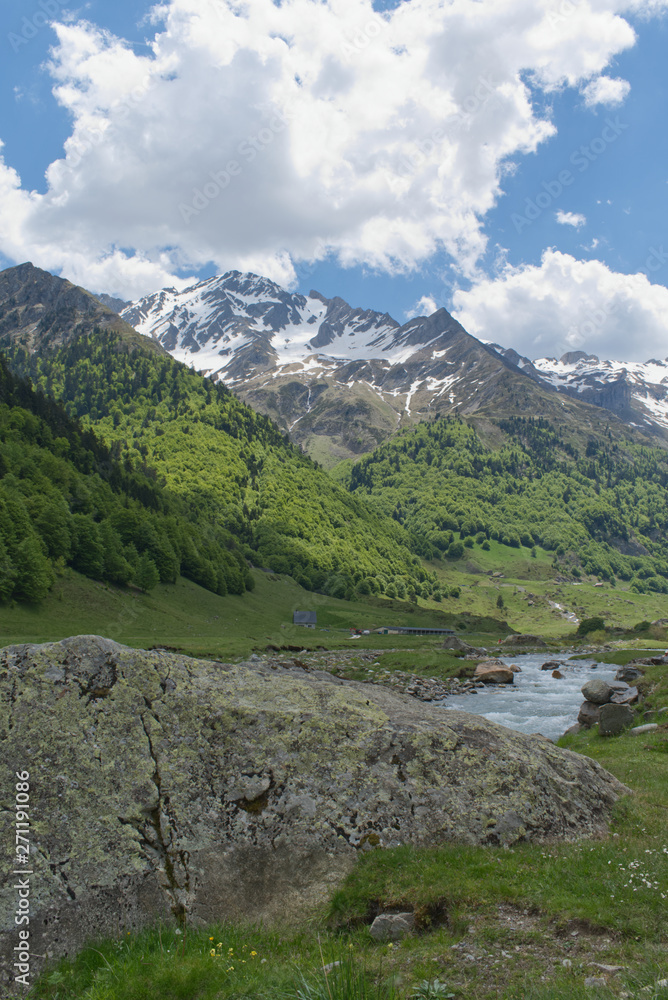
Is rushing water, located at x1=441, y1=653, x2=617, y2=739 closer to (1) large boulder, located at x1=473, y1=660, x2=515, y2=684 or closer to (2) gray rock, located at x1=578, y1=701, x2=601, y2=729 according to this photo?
(1) large boulder, located at x1=473, y1=660, x2=515, y2=684

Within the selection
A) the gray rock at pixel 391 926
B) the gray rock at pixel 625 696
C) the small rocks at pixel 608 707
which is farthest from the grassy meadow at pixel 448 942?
the gray rock at pixel 625 696

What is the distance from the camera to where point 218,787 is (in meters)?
11.0

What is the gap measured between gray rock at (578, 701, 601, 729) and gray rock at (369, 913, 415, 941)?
28.3m

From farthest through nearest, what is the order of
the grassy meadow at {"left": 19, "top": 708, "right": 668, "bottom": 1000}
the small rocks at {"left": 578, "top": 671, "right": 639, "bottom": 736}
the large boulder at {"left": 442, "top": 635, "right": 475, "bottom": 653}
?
the large boulder at {"left": 442, "top": 635, "right": 475, "bottom": 653}
the small rocks at {"left": 578, "top": 671, "right": 639, "bottom": 736}
the grassy meadow at {"left": 19, "top": 708, "right": 668, "bottom": 1000}

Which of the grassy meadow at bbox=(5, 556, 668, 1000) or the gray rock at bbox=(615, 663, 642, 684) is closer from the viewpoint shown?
the grassy meadow at bbox=(5, 556, 668, 1000)

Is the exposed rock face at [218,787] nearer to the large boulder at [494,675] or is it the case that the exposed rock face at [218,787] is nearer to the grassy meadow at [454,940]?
the grassy meadow at [454,940]

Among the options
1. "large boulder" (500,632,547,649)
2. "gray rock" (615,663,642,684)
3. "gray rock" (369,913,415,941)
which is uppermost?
"gray rock" (369,913,415,941)

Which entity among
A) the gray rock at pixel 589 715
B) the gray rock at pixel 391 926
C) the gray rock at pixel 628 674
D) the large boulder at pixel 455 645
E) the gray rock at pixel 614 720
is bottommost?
the large boulder at pixel 455 645

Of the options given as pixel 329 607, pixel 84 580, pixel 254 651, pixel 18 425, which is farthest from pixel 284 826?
pixel 329 607

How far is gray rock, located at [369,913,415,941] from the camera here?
8.84 m

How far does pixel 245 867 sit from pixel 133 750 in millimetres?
3184

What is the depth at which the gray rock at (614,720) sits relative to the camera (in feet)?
95.2

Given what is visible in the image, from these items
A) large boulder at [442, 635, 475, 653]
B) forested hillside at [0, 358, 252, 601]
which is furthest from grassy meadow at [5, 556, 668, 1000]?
large boulder at [442, 635, 475, 653]

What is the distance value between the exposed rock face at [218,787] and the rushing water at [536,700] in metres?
18.6
